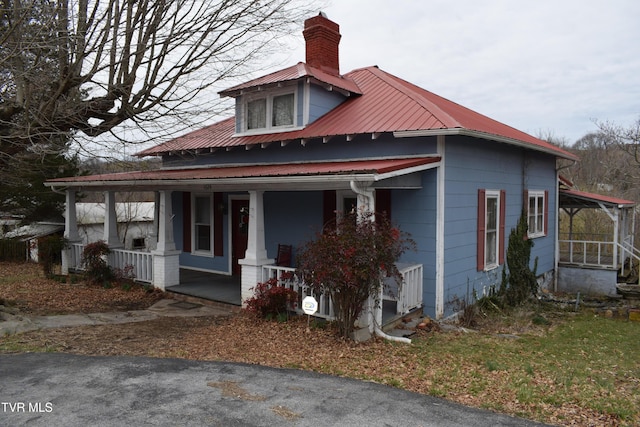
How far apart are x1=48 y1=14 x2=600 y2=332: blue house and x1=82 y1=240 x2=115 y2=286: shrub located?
1.67ft

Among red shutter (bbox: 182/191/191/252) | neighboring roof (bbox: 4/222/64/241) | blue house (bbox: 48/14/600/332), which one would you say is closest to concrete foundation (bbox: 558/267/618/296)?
blue house (bbox: 48/14/600/332)

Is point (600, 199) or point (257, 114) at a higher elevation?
point (257, 114)

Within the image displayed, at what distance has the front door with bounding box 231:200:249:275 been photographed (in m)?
11.9

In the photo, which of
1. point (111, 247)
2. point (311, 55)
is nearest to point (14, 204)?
point (111, 247)

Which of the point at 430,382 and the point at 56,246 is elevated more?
the point at 56,246

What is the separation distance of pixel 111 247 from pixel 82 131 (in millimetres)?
4291

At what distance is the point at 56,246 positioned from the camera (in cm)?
1230

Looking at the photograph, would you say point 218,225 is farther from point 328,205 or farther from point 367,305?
point 367,305

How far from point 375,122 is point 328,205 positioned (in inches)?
81.7

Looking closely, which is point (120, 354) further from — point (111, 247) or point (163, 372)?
point (111, 247)

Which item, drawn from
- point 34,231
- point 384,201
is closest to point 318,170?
point 384,201

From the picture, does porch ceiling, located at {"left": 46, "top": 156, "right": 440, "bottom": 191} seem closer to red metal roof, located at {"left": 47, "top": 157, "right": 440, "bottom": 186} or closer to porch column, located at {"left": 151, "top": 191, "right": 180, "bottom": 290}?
red metal roof, located at {"left": 47, "top": 157, "right": 440, "bottom": 186}

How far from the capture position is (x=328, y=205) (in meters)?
9.97

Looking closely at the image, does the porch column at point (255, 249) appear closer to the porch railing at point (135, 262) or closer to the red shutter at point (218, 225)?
the porch railing at point (135, 262)
